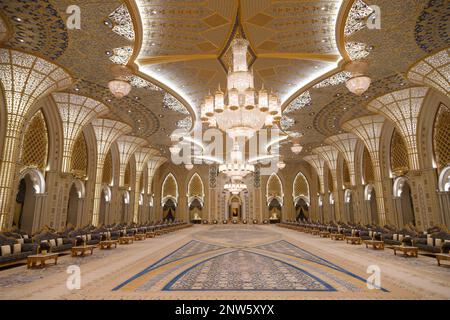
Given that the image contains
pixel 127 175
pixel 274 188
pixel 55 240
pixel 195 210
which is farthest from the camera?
pixel 195 210

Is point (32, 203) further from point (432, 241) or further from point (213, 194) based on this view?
point (213, 194)

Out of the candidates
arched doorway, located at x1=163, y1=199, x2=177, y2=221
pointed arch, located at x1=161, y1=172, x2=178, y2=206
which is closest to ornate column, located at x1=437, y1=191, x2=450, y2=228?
pointed arch, located at x1=161, y1=172, x2=178, y2=206

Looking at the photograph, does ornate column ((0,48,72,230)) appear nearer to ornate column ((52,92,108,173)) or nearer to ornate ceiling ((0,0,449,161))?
ornate ceiling ((0,0,449,161))

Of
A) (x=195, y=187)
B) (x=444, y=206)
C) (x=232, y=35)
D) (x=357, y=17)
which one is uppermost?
(x=232, y=35)

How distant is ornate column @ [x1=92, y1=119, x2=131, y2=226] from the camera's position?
627 inches

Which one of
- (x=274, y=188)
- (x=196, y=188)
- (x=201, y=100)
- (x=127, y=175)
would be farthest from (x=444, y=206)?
(x=196, y=188)

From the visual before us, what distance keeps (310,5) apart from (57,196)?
14.2 m

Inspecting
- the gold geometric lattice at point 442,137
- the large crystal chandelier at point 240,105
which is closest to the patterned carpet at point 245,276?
the large crystal chandelier at point 240,105

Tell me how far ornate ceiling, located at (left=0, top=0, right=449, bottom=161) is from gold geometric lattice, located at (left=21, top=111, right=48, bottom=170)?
3.33m

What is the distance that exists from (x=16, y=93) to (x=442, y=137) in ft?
61.4

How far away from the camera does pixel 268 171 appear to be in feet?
108

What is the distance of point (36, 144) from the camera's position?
12.8 meters

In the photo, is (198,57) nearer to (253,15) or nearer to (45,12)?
(253,15)

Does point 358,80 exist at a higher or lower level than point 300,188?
higher
